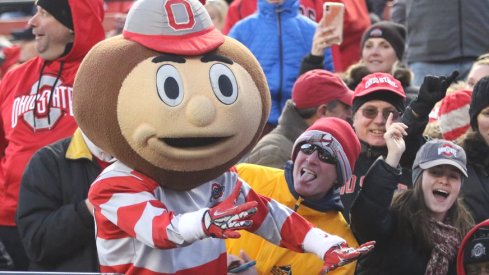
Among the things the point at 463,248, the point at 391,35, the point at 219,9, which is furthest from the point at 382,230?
the point at 219,9

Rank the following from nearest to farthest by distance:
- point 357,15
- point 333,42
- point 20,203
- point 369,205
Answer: point 369,205 < point 20,203 < point 333,42 < point 357,15

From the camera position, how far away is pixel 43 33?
646cm

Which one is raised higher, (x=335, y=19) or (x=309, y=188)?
(x=335, y=19)

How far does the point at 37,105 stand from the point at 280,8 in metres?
2.01

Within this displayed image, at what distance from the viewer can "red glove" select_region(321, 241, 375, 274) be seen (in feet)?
14.6

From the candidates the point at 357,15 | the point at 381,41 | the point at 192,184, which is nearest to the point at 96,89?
the point at 192,184

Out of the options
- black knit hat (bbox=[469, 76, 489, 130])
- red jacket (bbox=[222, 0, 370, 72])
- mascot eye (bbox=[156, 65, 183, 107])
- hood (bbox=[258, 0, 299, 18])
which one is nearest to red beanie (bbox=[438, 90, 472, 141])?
black knit hat (bbox=[469, 76, 489, 130])

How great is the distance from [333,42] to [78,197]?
2.19m

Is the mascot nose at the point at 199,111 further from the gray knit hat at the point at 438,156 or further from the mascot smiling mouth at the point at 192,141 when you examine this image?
the gray knit hat at the point at 438,156

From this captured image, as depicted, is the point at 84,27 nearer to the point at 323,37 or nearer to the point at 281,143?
the point at 281,143

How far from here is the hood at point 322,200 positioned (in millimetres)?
5191

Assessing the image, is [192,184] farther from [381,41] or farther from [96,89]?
[381,41]

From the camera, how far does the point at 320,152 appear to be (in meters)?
5.23

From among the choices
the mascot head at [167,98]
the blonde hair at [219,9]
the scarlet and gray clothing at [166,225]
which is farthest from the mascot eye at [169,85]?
the blonde hair at [219,9]
